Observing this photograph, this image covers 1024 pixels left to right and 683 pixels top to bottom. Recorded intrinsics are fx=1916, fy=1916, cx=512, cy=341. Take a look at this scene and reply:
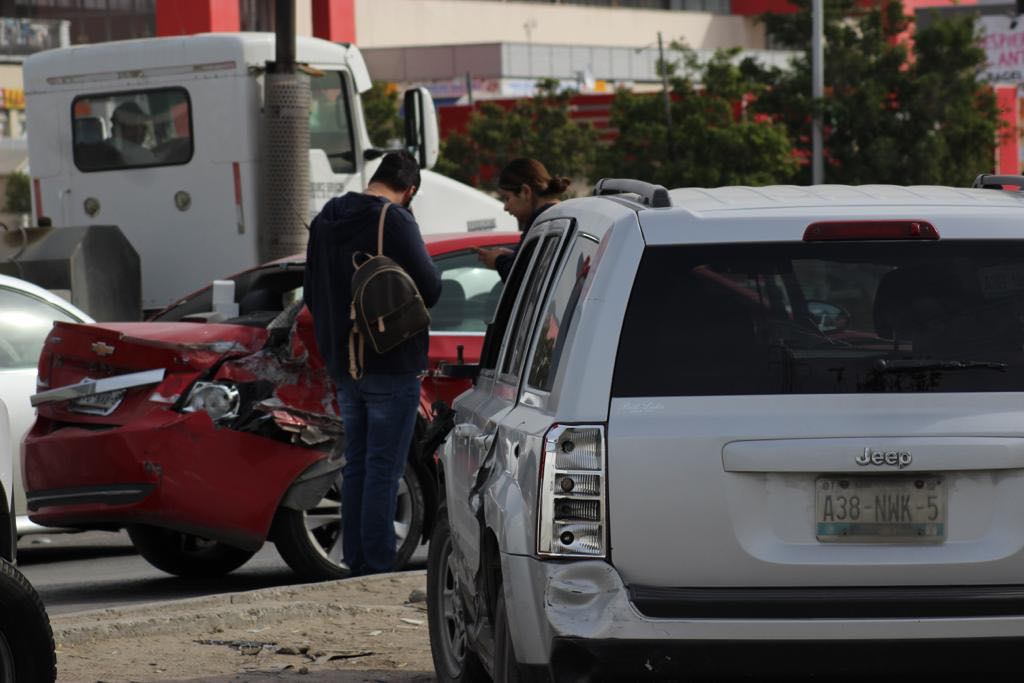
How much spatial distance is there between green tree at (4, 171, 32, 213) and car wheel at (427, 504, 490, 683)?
35848 mm

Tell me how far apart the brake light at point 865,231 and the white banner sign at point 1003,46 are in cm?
3818

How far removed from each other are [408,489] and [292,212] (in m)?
5.73

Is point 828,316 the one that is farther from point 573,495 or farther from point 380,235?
point 380,235

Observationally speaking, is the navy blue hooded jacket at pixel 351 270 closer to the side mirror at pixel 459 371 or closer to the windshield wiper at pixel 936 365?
the side mirror at pixel 459 371

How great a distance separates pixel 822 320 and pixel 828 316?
0.03 meters

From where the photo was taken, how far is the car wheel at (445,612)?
5867 mm

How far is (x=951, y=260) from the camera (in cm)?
447

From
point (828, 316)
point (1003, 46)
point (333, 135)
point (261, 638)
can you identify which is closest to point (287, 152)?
point (333, 135)

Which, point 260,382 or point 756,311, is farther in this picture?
point 260,382

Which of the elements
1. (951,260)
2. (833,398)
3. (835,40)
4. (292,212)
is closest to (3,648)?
(833,398)

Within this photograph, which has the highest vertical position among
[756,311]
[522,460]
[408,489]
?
[756,311]

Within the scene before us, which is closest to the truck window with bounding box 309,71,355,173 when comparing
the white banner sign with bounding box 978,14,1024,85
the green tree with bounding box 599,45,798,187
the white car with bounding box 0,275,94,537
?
the white car with bounding box 0,275,94,537

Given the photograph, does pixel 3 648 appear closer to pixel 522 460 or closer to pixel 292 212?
pixel 522 460

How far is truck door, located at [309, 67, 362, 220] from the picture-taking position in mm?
15039
